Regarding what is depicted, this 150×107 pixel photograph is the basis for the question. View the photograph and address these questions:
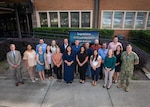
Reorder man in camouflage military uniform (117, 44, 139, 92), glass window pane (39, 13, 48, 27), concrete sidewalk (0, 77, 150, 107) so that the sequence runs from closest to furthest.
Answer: concrete sidewalk (0, 77, 150, 107), man in camouflage military uniform (117, 44, 139, 92), glass window pane (39, 13, 48, 27)

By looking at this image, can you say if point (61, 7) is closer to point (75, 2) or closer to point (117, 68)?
point (75, 2)

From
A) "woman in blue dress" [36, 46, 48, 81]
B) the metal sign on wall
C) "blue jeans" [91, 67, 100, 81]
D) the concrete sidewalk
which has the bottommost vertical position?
the concrete sidewalk

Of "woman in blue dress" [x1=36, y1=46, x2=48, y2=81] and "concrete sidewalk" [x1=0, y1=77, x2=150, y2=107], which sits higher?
"woman in blue dress" [x1=36, y1=46, x2=48, y2=81]

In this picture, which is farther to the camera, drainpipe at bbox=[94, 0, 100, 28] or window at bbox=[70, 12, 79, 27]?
window at bbox=[70, 12, 79, 27]

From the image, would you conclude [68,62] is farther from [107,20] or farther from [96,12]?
[107,20]

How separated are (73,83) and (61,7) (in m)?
8.08

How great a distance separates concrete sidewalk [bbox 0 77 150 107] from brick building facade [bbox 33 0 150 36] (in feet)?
24.8

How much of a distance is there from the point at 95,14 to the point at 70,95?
856 centimetres

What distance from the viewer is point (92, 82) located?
5.96 metres

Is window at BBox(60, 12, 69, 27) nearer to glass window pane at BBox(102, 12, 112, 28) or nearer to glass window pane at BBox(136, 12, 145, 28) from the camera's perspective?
glass window pane at BBox(102, 12, 112, 28)

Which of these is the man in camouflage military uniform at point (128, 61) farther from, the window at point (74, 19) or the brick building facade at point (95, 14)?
the window at point (74, 19)

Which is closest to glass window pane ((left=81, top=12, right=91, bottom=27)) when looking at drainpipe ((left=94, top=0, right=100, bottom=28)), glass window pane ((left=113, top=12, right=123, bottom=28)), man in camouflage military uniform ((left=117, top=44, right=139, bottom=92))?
drainpipe ((left=94, top=0, right=100, bottom=28))

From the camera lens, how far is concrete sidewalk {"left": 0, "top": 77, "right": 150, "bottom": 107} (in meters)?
4.81

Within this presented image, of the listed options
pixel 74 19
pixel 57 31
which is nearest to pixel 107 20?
pixel 74 19
